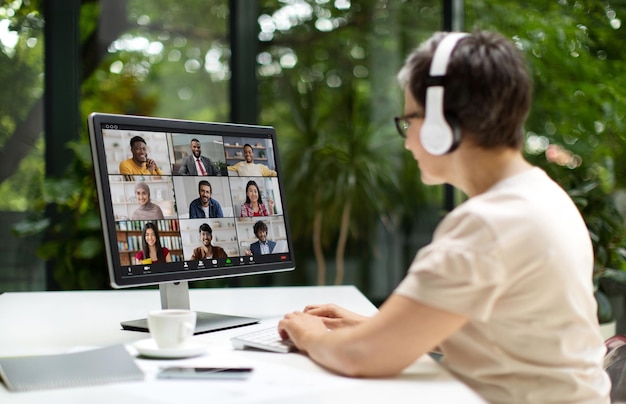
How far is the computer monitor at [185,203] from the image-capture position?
177 cm

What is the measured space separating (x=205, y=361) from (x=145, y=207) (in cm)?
50

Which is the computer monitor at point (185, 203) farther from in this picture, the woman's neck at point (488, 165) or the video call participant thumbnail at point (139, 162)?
the woman's neck at point (488, 165)

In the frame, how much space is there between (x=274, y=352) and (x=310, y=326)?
0.31ft

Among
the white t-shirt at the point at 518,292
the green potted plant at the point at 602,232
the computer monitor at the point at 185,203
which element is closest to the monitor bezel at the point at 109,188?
the computer monitor at the point at 185,203

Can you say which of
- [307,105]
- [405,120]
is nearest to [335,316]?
[405,120]

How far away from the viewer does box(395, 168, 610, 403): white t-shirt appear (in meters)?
1.18

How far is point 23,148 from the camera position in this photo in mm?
3930

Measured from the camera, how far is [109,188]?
1.76 metres

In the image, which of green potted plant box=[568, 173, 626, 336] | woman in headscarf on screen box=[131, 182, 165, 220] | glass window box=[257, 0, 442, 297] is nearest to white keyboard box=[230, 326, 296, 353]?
woman in headscarf on screen box=[131, 182, 165, 220]

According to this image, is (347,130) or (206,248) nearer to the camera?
(206,248)

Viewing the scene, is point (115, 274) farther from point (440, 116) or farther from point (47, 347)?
point (440, 116)

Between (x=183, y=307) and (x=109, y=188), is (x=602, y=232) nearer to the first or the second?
(x=183, y=307)

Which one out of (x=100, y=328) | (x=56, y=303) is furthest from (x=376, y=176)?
(x=100, y=328)

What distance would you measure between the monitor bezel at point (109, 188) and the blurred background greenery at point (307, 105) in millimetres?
1850
